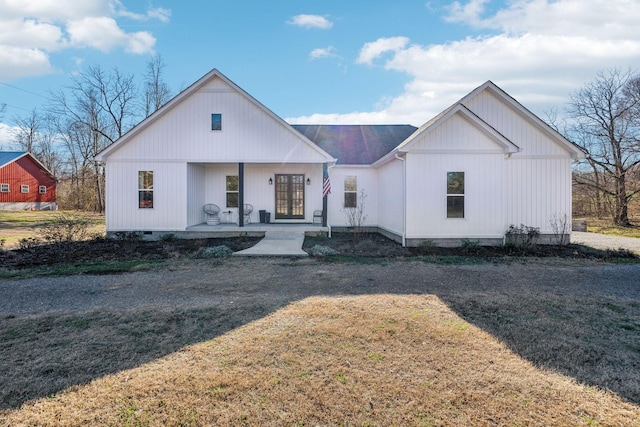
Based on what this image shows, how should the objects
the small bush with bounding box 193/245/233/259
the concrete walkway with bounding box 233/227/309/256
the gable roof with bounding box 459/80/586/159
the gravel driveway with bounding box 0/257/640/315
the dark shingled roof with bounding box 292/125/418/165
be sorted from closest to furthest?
the gravel driveway with bounding box 0/257/640/315, the small bush with bounding box 193/245/233/259, the concrete walkway with bounding box 233/227/309/256, the gable roof with bounding box 459/80/586/159, the dark shingled roof with bounding box 292/125/418/165

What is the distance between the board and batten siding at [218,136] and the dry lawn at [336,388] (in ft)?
32.3

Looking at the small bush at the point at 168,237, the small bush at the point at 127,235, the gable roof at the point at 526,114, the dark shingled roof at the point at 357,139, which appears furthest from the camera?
the dark shingled roof at the point at 357,139

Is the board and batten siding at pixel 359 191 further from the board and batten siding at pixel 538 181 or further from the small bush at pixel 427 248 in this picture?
the board and batten siding at pixel 538 181

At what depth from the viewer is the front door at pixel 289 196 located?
15180 millimetres

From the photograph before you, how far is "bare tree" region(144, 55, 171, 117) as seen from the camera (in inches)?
1338

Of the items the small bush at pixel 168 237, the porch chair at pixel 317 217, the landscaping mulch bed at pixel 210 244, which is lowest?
the landscaping mulch bed at pixel 210 244

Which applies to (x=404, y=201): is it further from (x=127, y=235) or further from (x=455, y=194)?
(x=127, y=235)

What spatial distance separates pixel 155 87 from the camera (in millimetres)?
34562

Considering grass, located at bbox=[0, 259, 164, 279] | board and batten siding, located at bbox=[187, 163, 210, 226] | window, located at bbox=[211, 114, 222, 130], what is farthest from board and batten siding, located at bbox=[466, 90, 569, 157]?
grass, located at bbox=[0, 259, 164, 279]

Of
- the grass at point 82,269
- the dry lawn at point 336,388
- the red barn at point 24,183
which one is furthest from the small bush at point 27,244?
the red barn at point 24,183

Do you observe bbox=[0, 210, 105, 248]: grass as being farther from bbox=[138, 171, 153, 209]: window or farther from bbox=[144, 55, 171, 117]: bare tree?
bbox=[144, 55, 171, 117]: bare tree

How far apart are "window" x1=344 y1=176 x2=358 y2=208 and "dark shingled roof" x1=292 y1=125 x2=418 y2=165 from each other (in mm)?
704

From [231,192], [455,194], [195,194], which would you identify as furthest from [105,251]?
[455,194]

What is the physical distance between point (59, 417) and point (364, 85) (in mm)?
16861
